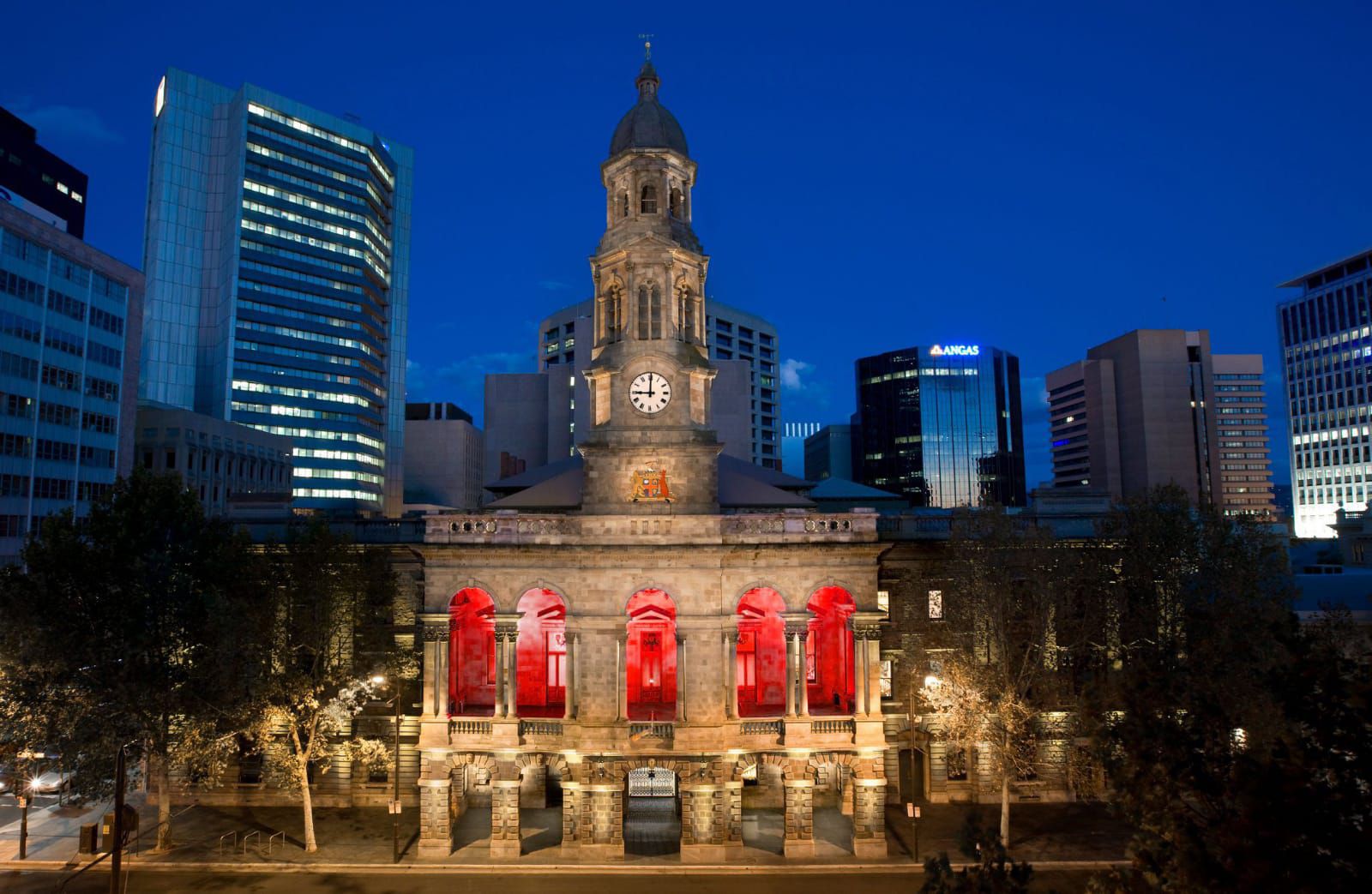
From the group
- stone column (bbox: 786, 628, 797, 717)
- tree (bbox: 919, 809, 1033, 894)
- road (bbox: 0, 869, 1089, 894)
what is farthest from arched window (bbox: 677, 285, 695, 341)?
tree (bbox: 919, 809, 1033, 894)

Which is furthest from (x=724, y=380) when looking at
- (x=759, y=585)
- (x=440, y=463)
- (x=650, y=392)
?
(x=440, y=463)

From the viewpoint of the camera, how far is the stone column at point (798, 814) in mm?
38688

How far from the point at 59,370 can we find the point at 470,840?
215 ft

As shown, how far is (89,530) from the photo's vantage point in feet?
123

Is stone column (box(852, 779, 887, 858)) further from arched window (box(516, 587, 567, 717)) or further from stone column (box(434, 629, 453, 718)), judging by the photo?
stone column (box(434, 629, 453, 718))

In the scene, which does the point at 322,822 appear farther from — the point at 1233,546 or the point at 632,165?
the point at 1233,546

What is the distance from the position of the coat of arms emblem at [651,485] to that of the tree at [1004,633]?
1435 centimetres

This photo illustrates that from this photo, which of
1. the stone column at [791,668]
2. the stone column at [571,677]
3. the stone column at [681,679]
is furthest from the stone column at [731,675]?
the stone column at [571,677]

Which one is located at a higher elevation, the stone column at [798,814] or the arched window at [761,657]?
the arched window at [761,657]

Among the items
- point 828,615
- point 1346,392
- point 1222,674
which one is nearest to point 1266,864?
point 1222,674

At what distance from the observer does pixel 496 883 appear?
36031 millimetres

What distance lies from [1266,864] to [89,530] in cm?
4264

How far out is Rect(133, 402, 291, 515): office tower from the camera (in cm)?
10625

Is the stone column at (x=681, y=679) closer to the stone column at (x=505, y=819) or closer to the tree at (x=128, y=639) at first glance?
the stone column at (x=505, y=819)
